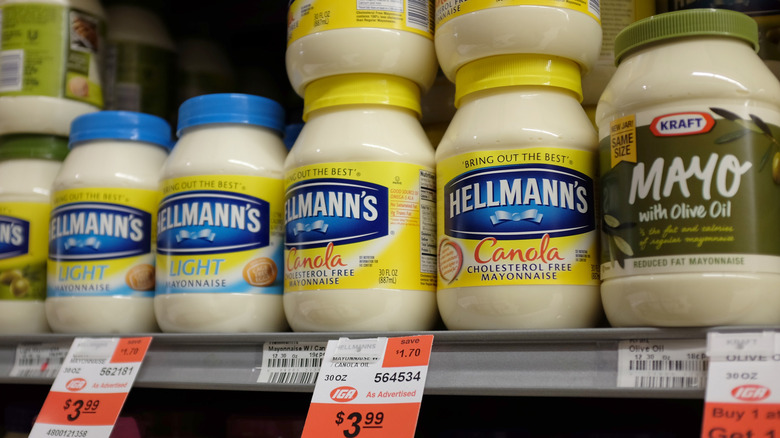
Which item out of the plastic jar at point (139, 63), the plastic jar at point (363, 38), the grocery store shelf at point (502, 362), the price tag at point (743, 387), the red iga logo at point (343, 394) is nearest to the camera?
the price tag at point (743, 387)

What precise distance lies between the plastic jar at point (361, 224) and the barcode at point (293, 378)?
0.23ft

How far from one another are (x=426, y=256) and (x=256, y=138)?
351mm

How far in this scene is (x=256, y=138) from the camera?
116 centimetres

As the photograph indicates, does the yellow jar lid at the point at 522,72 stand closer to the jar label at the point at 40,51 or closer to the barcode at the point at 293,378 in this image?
the barcode at the point at 293,378

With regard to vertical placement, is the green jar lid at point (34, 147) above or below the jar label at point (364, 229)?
above

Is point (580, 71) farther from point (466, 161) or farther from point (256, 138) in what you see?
point (256, 138)

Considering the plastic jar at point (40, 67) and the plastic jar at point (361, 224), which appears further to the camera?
the plastic jar at point (40, 67)

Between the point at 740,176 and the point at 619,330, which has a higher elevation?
Answer: the point at 740,176

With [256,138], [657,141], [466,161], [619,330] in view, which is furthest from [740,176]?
[256,138]

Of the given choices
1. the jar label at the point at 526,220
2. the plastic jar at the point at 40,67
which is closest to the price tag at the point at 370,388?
the jar label at the point at 526,220

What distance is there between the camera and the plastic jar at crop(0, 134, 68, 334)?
1299mm

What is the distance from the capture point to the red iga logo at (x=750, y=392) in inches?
26.4

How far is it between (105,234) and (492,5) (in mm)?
699

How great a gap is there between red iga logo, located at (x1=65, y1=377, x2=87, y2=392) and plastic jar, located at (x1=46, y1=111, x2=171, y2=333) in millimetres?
115
